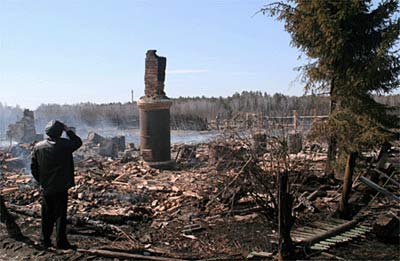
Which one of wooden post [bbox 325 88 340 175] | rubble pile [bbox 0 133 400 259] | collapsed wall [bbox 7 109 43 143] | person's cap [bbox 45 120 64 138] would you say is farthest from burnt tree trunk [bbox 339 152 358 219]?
collapsed wall [bbox 7 109 43 143]

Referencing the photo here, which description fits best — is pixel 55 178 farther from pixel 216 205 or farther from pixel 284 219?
pixel 216 205

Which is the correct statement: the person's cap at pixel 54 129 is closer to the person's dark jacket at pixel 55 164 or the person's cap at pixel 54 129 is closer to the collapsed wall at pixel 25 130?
the person's dark jacket at pixel 55 164

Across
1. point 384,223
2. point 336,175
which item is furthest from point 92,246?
point 336,175

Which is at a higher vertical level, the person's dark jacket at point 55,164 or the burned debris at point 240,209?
the person's dark jacket at point 55,164

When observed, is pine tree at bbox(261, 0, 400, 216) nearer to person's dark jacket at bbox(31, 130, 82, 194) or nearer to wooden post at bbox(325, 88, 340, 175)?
wooden post at bbox(325, 88, 340, 175)

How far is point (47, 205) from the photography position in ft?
21.7

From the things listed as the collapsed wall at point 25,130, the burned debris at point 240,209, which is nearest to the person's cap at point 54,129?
the burned debris at point 240,209

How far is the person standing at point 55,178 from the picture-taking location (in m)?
6.56

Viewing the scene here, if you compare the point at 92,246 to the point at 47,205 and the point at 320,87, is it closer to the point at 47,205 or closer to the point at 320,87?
the point at 47,205

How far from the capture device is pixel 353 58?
11883 mm

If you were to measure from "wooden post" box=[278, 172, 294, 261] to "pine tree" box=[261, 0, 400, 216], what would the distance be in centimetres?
598

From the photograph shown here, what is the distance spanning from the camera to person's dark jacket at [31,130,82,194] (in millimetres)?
6539

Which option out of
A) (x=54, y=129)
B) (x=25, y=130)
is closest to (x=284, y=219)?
(x=54, y=129)

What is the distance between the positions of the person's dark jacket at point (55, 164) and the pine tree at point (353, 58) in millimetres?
7264
